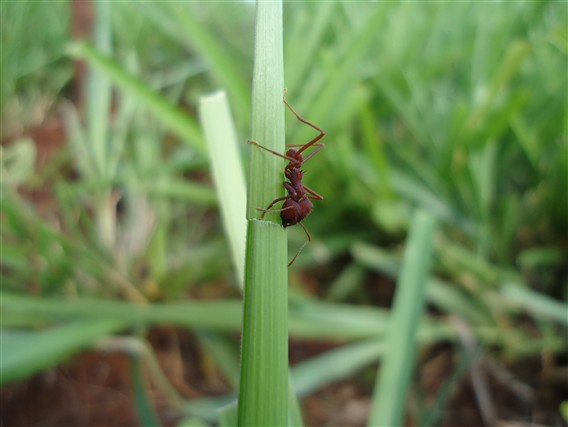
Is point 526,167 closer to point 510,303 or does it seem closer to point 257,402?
point 510,303

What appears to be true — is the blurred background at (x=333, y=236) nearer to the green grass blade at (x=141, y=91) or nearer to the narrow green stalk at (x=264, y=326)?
the green grass blade at (x=141, y=91)

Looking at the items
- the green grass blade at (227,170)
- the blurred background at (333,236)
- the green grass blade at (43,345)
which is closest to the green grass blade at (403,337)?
the blurred background at (333,236)

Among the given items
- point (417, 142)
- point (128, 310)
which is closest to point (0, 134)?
point (128, 310)

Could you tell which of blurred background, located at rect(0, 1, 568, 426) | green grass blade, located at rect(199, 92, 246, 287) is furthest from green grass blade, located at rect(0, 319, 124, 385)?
green grass blade, located at rect(199, 92, 246, 287)

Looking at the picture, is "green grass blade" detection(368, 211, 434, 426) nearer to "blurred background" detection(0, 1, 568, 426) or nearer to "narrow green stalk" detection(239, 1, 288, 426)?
"blurred background" detection(0, 1, 568, 426)

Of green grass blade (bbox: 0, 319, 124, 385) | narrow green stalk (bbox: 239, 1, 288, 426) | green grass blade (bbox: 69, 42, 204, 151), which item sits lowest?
green grass blade (bbox: 0, 319, 124, 385)

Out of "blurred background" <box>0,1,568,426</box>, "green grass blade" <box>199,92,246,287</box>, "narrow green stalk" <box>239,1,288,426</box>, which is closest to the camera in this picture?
"narrow green stalk" <box>239,1,288,426</box>

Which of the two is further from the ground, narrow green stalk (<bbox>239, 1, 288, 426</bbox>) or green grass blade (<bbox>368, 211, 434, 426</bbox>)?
narrow green stalk (<bbox>239, 1, 288, 426</bbox>)
